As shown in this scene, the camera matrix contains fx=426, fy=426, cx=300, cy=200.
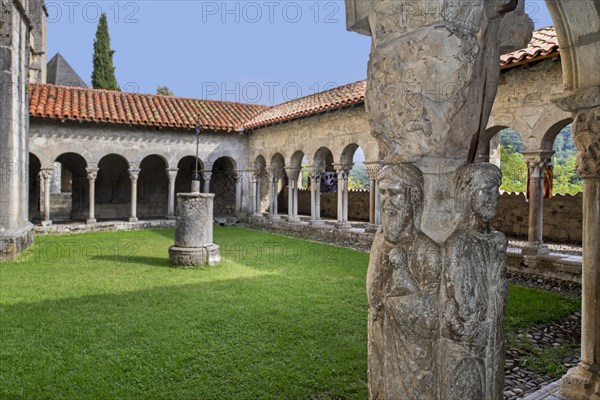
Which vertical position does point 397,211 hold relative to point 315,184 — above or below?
below

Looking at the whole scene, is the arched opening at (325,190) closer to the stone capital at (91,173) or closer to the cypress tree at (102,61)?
the stone capital at (91,173)

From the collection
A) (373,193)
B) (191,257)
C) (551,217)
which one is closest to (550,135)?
(373,193)

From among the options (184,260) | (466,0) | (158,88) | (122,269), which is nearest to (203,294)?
(184,260)

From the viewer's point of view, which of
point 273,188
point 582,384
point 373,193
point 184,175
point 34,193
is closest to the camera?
point 582,384

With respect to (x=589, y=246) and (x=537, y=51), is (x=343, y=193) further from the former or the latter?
(x=589, y=246)

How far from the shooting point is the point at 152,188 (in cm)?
1894

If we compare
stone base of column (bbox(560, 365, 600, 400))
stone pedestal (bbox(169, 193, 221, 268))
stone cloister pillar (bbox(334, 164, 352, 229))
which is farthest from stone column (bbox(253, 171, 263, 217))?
stone base of column (bbox(560, 365, 600, 400))

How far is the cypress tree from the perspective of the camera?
26.8 metres

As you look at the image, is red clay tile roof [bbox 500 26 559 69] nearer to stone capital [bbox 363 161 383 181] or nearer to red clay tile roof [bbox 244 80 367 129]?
red clay tile roof [bbox 244 80 367 129]

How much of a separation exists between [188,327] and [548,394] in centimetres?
336

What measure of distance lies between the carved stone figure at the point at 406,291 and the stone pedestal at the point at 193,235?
22.0ft

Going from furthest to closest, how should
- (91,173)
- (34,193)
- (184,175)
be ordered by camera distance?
1. (184,175)
2. (34,193)
3. (91,173)

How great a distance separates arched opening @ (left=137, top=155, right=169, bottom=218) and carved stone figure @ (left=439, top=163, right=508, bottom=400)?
59.7ft

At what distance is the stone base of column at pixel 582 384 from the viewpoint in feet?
8.91
